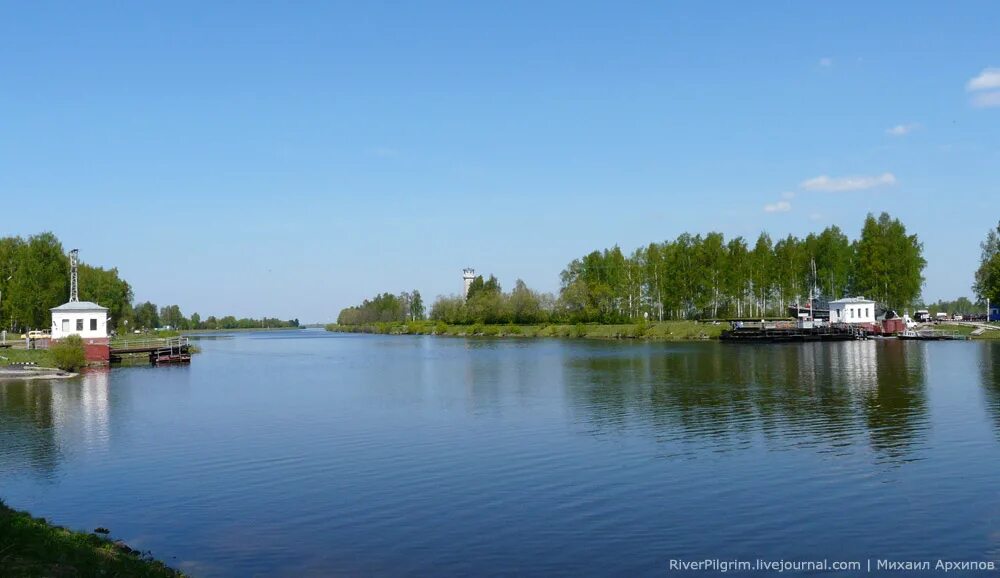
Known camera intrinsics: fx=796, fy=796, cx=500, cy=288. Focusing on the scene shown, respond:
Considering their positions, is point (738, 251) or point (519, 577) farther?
point (738, 251)

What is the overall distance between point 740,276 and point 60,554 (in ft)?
354

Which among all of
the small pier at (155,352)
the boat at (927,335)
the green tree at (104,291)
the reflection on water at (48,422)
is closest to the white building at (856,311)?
the boat at (927,335)

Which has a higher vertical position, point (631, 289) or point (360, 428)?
point (631, 289)

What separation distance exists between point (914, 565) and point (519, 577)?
6.49m

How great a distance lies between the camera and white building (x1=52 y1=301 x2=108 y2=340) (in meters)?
63.8

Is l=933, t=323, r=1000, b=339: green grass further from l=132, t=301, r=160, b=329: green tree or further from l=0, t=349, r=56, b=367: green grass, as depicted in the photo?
l=132, t=301, r=160, b=329: green tree

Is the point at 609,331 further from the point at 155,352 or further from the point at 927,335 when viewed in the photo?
the point at 155,352

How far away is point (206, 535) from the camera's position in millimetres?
15492

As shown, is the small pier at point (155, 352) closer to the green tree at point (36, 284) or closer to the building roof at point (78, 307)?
the building roof at point (78, 307)

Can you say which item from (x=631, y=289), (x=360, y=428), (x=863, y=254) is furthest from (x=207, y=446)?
(x=631, y=289)

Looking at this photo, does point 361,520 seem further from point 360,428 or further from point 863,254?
point 863,254

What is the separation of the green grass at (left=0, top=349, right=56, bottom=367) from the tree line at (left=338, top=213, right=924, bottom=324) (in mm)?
82601

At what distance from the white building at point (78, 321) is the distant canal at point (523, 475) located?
25223 millimetres

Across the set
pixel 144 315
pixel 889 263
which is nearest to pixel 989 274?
pixel 889 263
